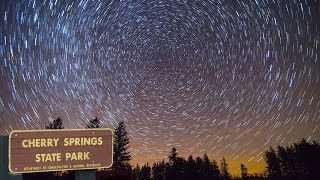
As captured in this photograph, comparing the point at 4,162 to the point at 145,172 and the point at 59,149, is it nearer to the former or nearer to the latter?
the point at 59,149

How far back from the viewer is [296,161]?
113m

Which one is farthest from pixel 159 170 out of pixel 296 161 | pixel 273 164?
pixel 296 161

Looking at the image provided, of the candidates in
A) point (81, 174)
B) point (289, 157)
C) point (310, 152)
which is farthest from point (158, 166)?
point (81, 174)

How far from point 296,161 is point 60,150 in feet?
375

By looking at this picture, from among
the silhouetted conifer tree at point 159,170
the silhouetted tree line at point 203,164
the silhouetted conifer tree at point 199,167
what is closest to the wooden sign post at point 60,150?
→ the silhouetted tree line at point 203,164

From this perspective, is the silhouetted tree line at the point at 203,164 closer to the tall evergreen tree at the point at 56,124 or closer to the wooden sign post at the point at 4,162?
the tall evergreen tree at the point at 56,124

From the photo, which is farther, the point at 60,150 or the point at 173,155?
the point at 173,155

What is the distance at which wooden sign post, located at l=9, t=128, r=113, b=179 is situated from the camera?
9734 millimetres

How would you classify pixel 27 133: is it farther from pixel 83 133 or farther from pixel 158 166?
pixel 158 166

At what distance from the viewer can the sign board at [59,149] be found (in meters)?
9.73

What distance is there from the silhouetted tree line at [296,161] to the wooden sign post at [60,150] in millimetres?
90551

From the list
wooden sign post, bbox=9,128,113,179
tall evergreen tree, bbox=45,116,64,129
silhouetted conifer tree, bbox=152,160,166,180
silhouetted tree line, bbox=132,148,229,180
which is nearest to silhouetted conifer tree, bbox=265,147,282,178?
silhouetted tree line, bbox=132,148,229,180

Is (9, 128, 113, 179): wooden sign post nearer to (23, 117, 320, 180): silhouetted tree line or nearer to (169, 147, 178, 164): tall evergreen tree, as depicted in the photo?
(23, 117, 320, 180): silhouetted tree line

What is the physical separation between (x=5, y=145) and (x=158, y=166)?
150 metres
